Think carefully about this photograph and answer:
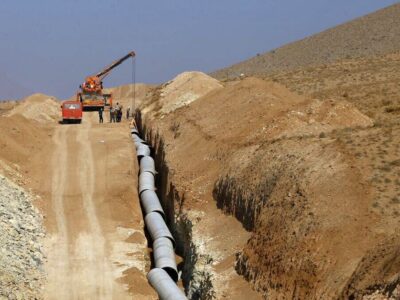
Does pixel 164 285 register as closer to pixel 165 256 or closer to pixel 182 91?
pixel 165 256

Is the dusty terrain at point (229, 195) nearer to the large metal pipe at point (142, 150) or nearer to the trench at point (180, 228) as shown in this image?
the trench at point (180, 228)

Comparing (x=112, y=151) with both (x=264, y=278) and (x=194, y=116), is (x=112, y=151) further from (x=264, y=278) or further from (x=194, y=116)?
(x=264, y=278)

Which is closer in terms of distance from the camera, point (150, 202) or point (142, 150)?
point (150, 202)

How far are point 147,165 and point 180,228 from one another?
9748 mm

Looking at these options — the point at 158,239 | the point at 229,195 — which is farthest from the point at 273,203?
the point at 158,239

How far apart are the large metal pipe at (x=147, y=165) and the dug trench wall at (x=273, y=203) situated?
70 cm

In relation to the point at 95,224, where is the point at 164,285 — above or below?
below

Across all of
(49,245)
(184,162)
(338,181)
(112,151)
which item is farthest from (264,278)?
(112,151)

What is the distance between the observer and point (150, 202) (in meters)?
33.3

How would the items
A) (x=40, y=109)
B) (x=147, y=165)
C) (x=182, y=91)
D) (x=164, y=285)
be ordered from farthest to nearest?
(x=40, y=109)
(x=182, y=91)
(x=147, y=165)
(x=164, y=285)

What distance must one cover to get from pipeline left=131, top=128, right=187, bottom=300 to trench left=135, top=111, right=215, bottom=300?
1.75 ft

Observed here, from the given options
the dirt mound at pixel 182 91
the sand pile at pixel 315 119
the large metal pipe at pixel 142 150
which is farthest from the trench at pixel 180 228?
the sand pile at pixel 315 119

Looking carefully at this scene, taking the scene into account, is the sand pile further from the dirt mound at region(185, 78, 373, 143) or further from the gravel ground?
the gravel ground

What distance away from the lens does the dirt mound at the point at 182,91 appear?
47969 mm
